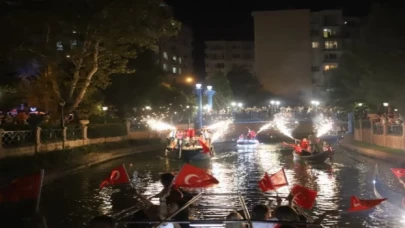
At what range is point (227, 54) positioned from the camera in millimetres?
139375

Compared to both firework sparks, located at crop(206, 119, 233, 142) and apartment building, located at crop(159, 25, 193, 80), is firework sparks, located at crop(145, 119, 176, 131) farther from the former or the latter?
apartment building, located at crop(159, 25, 193, 80)

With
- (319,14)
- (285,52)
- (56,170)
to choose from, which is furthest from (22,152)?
(319,14)

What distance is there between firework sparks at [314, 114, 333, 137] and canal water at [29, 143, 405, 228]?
81.9ft

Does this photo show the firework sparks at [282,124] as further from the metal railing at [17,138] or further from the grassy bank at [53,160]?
the metal railing at [17,138]

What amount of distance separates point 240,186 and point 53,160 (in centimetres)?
1340

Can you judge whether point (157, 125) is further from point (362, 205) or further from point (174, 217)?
point (362, 205)

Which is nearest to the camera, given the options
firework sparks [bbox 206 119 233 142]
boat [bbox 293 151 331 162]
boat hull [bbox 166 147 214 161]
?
boat [bbox 293 151 331 162]

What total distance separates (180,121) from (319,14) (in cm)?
4650

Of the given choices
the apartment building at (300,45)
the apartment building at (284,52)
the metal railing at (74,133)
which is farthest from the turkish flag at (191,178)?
the apartment building at (284,52)

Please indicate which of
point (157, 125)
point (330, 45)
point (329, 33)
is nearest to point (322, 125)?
point (157, 125)

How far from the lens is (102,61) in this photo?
38.1m

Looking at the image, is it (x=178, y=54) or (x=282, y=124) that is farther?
(x=178, y=54)

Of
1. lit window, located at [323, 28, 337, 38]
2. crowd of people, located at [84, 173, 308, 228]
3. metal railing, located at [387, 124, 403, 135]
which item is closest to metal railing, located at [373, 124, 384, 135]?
metal railing, located at [387, 124, 403, 135]

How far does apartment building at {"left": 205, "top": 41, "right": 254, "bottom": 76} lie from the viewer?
13812 cm
